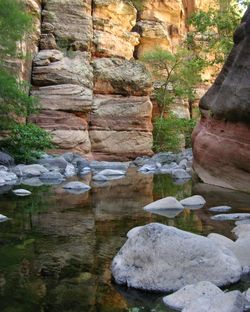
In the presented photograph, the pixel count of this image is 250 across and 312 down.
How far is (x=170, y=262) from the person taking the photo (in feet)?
13.2

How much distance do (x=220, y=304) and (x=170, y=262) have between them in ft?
2.85

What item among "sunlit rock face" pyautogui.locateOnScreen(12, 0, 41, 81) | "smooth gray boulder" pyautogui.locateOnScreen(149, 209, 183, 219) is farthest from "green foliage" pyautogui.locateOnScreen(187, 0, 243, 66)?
"smooth gray boulder" pyautogui.locateOnScreen(149, 209, 183, 219)

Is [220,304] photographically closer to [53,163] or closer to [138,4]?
[53,163]

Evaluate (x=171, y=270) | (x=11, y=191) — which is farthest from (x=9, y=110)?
(x=171, y=270)

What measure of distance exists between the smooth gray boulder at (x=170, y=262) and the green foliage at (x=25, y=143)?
12.8 meters

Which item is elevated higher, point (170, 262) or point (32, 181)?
point (170, 262)

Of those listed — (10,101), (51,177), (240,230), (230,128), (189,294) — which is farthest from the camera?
(10,101)

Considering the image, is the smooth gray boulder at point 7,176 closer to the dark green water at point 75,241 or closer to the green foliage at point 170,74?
the dark green water at point 75,241

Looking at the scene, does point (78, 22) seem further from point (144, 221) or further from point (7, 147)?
point (144, 221)

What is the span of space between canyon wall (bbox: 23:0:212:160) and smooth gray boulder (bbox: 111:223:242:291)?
1736cm

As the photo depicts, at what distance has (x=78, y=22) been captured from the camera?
25750 millimetres

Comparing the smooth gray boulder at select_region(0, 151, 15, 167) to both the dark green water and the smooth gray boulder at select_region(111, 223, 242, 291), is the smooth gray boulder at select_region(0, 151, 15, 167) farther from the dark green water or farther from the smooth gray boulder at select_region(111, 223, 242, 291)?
the smooth gray boulder at select_region(111, 223, 242, 291)

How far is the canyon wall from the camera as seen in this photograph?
2208cm

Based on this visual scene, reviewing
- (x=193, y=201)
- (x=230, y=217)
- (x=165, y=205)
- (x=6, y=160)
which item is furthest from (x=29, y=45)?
(x=230, y=217)
